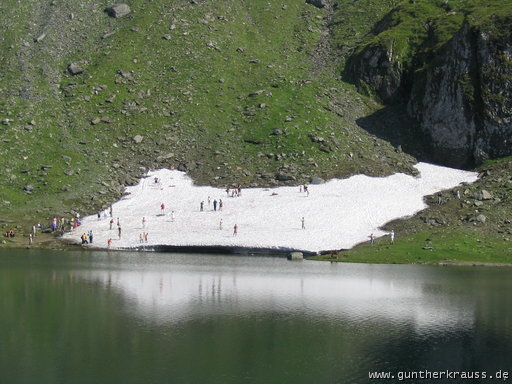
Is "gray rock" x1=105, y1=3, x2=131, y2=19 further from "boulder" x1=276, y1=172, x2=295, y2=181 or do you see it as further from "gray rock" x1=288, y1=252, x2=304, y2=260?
"gray rock" x1=288, y1=252, x2=304, y2=260

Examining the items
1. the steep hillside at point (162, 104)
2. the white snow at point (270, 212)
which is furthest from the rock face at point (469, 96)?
the steep hillside at point (162, 104)

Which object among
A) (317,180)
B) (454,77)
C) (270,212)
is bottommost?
(270,212)

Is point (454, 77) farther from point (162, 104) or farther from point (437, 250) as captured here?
point (162, 104)

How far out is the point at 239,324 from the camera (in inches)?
1618

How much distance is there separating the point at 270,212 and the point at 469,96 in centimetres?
4937

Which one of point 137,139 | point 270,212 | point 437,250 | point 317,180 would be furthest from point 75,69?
point 437,250

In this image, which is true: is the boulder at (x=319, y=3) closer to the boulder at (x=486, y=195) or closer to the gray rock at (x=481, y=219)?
the boulder at (x=486, y=195)

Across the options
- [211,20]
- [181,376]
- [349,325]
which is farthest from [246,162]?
[181,376]

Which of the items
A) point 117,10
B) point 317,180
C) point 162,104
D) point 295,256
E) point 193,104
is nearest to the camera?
point 295,256

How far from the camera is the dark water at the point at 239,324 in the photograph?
31875 mm

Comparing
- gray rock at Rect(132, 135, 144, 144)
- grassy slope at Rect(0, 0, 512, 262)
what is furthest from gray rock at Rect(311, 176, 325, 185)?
gray rock at Rect(132, 135, 144, 144)

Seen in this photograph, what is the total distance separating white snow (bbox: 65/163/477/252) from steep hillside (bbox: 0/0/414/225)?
4253 millimetres

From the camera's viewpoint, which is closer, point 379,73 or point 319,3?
point 379,73

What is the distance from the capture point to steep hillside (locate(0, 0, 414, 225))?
338ft
